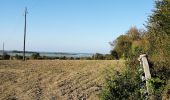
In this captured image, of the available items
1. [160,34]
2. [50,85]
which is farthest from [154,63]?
[50,85]

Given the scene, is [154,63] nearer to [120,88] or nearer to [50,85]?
[120,88]

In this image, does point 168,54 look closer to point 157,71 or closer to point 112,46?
point 157,71

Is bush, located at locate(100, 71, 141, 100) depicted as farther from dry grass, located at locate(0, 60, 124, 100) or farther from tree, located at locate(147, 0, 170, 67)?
dry grass, located at locate(0, 60, 124, 100)

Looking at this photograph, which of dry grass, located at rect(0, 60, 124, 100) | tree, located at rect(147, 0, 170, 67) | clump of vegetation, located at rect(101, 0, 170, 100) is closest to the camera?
clump of vegetation, located at rect(101, 0, 170, 100)

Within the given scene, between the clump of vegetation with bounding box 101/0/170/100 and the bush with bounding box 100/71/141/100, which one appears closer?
the clump of vegetation with bounding box 101/0/170/100

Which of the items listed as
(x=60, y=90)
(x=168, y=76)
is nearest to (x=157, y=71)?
(x=168, y=76)

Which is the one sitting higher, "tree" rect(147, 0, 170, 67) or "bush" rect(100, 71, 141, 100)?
"tree" rect(147, 0, 170, 67)

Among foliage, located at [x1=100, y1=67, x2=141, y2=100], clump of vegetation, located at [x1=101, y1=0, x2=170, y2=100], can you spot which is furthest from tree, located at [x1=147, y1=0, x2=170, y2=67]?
foliage, located at [x1=100, y1=67, x2=141, y2=100]

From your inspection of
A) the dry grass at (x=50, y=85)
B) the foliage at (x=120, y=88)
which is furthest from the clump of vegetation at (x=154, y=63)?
the dry grass at (x=50, y=85)

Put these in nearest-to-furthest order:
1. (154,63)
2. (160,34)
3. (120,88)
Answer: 1. (120,88)
2. (154,63)
3. (160,34)

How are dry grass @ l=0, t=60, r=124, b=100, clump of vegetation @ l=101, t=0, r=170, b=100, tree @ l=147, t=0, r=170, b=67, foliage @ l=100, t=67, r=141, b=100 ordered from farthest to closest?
dry grass @ l=0, t=60, r=124, b=100 < tree @ l=147, t=0, r=170, b=67 < foliage @ l=100, t=67, r=141, b=100 < clump of vegetation @ l=101, t=0, r=170, b=100

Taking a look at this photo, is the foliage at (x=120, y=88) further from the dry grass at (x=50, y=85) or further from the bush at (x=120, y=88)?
the dry grass at (x=50, y=85)

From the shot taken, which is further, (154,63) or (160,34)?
(160,34)

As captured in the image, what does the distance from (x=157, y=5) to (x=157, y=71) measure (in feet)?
13.4
